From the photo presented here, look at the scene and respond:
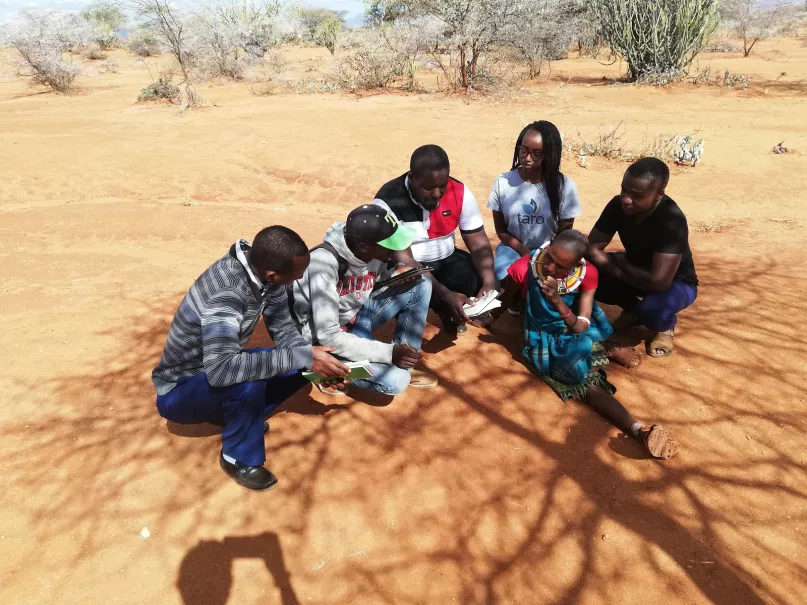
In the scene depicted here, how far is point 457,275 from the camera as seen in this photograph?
11.5 feet

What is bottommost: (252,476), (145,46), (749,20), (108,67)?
(252,476)

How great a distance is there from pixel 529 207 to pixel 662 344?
4.00 ft

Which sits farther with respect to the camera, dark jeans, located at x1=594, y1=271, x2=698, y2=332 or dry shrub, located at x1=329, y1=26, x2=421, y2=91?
dry shrub, located at x1=329, y1=26, x2=421, y2=91

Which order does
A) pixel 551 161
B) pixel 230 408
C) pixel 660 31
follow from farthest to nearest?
pixel 660 31 < pixel 551 161 < pixel 230 408

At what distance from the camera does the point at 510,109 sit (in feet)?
38.3

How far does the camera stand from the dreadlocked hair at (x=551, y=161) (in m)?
3.25

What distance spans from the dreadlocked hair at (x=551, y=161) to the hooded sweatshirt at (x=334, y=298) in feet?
4.59

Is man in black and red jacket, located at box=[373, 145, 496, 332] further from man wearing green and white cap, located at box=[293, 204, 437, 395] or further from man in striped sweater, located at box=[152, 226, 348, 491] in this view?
man in striped sweater, located at box=[152, 226, 348, 491]

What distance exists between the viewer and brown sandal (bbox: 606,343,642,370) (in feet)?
10.1

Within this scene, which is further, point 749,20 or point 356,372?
point 749,20

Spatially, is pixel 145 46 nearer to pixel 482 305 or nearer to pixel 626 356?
pixel 482 305

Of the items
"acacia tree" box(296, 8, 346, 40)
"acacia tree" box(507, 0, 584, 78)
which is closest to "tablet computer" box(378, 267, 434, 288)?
"acacia tree" box(507, 0, 584, 78)

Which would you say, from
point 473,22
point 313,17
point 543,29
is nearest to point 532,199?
point 473,22

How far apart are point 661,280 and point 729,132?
8361 mm
